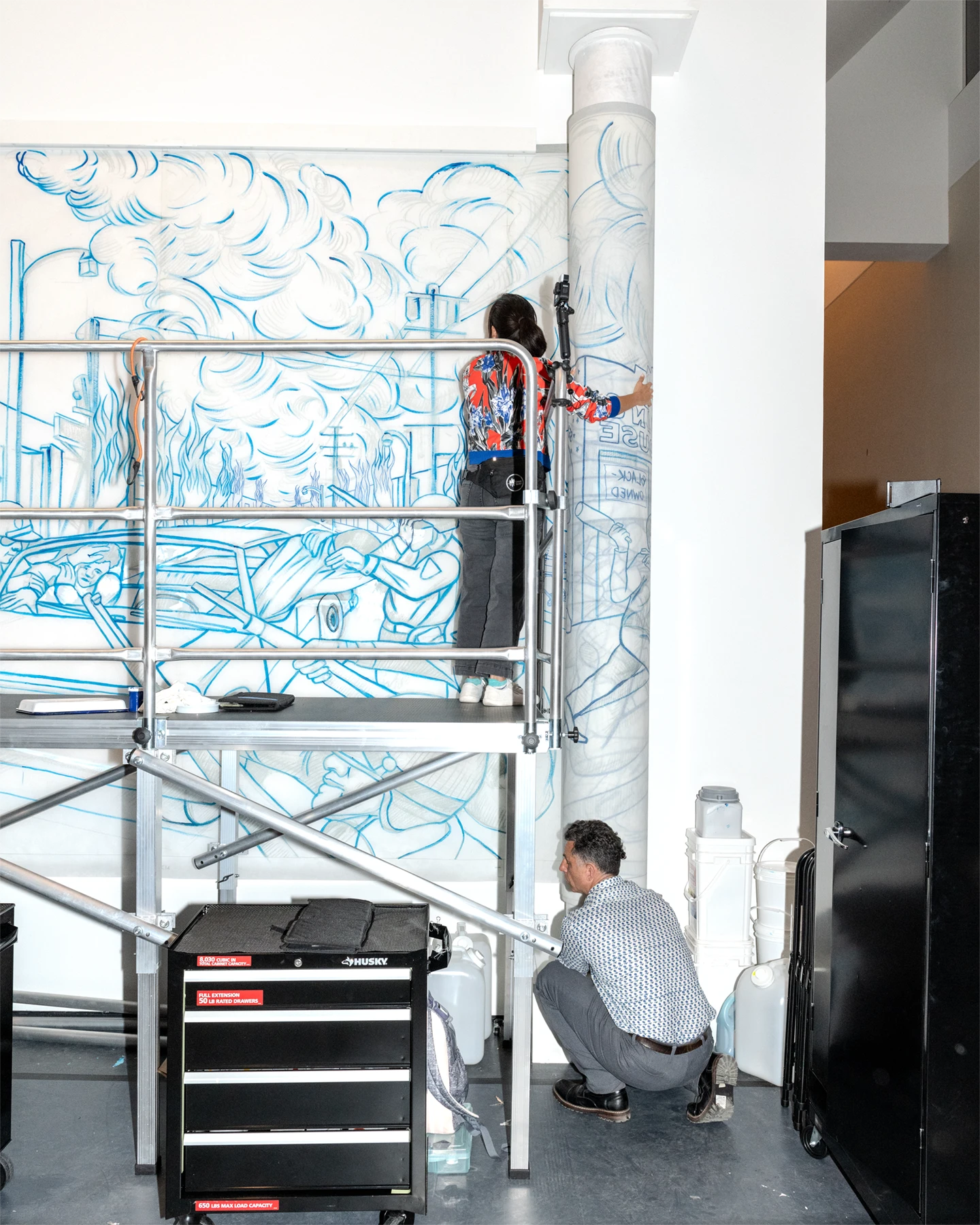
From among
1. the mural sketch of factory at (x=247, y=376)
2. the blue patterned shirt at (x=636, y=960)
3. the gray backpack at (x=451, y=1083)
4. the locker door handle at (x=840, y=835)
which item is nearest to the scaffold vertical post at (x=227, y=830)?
the mural sketch of factory at (x=247, y=376)

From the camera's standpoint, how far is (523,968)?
280cm

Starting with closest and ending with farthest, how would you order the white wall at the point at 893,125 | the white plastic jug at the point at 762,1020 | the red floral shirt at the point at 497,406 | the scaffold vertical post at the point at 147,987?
the scaffold vertical post at the point at 147,987 → the red floral shirt at the point at 497,406 → the white plastic jug at the point at 762,1020 → the white wall at the point at 893,125

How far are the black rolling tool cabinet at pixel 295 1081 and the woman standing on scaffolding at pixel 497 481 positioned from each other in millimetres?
1072

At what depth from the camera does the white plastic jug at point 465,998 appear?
3.31 meters

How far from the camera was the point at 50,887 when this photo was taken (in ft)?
8.60

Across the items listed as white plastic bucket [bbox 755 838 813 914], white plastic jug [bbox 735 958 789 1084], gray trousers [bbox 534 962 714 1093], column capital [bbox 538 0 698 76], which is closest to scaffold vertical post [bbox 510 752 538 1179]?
gray trousers [bbox 534 962 714 1093]

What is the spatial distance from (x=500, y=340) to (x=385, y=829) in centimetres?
194

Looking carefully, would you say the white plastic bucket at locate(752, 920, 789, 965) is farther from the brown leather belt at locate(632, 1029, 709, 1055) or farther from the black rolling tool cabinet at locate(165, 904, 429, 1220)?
the black rolling tool cabinet at locate(165, 904, 429, 1220)

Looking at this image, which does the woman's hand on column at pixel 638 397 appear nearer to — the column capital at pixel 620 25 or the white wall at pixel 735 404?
the white wall at pixel 735 404

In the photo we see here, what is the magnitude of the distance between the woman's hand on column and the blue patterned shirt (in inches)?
63.4

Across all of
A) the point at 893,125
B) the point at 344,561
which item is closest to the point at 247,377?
the point at 344,561

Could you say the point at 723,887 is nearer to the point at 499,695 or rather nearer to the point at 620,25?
the point at 499,695

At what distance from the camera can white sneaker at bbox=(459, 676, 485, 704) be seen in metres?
3.38

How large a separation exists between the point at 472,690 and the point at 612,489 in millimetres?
860
